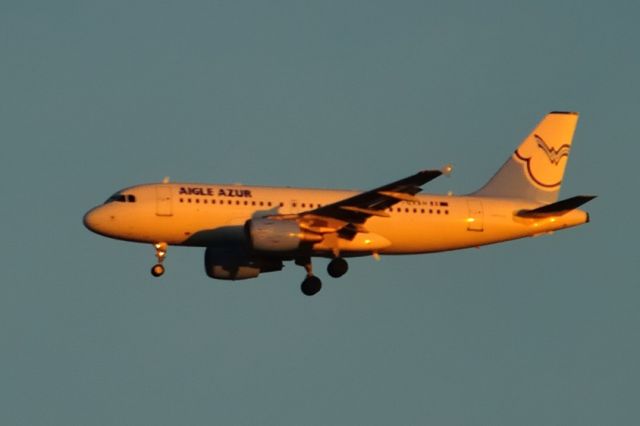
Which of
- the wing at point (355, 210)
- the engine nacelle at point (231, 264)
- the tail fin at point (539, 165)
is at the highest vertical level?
the tail fin at point (539, 165)

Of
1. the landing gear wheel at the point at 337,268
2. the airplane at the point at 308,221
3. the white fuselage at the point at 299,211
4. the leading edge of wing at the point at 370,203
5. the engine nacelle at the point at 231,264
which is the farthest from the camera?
the engine nacelle at the point at 231,264

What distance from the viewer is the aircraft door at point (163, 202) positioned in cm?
5638

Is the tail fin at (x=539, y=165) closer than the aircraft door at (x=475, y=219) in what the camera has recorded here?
No

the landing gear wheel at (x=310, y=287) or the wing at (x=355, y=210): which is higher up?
the wing at (x=355, y=210)

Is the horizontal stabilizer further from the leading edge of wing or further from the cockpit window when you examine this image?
the cockpit window

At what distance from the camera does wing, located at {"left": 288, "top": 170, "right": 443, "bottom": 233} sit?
5441 centimetres

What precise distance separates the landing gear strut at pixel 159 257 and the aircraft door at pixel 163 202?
1.32 metres

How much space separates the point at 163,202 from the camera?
186 ft

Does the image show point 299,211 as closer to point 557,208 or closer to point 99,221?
point 99,221

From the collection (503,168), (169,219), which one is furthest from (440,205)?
(169,219)

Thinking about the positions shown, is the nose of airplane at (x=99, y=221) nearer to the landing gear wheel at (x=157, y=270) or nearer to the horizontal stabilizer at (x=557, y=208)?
the landing gear wheel at (x=157, y=270)

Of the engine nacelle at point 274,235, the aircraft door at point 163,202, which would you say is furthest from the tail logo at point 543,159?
the aircraft door at point 163,202

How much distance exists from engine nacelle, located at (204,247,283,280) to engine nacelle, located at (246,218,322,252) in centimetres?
442

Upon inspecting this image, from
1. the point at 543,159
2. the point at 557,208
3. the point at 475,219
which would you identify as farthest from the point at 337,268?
the point at 543,159
